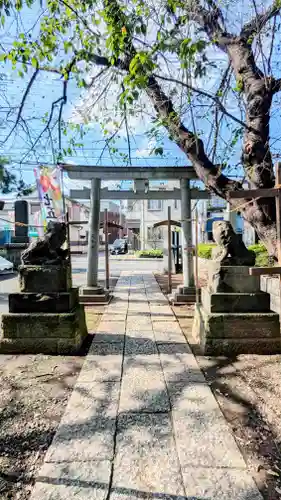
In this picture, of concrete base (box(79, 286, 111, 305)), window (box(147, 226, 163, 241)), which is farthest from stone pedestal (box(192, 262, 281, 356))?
window (box(147, 226, 163, 241))

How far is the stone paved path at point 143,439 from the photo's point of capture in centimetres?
153

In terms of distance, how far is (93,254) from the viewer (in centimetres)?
679

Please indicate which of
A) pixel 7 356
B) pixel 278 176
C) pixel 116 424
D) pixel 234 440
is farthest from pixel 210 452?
pixel 7 356

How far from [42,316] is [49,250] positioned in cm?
85

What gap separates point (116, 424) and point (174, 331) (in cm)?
242

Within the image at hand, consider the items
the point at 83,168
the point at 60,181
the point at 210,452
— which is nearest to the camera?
the point at 210,452

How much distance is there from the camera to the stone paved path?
5.03 ft

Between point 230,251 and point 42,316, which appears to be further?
point 230,251

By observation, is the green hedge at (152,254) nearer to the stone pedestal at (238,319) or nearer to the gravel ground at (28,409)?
Result: the stone pedestal at (238,319)

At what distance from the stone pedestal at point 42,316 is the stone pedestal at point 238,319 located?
1.59 m

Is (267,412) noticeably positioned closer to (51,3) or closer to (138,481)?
(138,481)

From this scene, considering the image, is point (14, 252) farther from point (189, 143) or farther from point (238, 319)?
point (238, 319)

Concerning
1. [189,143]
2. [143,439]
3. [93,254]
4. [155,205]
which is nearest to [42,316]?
[143,439]

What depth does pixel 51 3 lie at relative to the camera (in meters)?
3.38
